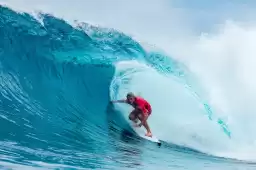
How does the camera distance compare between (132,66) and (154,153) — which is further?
(132,66)

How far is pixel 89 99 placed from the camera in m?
9.40

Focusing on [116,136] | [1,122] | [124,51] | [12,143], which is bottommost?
[12,143]

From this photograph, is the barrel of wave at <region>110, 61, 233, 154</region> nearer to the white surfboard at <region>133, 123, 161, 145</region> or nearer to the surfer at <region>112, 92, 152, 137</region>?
the surfer at <region>112, 92, 152, 137</region>

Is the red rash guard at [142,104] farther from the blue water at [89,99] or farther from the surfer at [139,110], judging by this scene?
the blue water at [89,99]

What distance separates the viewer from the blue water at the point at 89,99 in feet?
22.8

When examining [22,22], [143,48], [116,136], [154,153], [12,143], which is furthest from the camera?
[143,48]

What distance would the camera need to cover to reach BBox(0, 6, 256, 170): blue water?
6.96 metres

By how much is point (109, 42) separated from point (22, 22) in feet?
6.37

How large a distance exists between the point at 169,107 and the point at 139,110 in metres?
1.47

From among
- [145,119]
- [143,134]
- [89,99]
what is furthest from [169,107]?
[89,99]

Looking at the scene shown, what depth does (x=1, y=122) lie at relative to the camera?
7.07m

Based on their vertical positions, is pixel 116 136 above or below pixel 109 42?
below

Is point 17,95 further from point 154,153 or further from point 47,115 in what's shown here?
point 154,153

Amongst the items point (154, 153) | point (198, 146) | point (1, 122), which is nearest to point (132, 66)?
point (198, 146)
